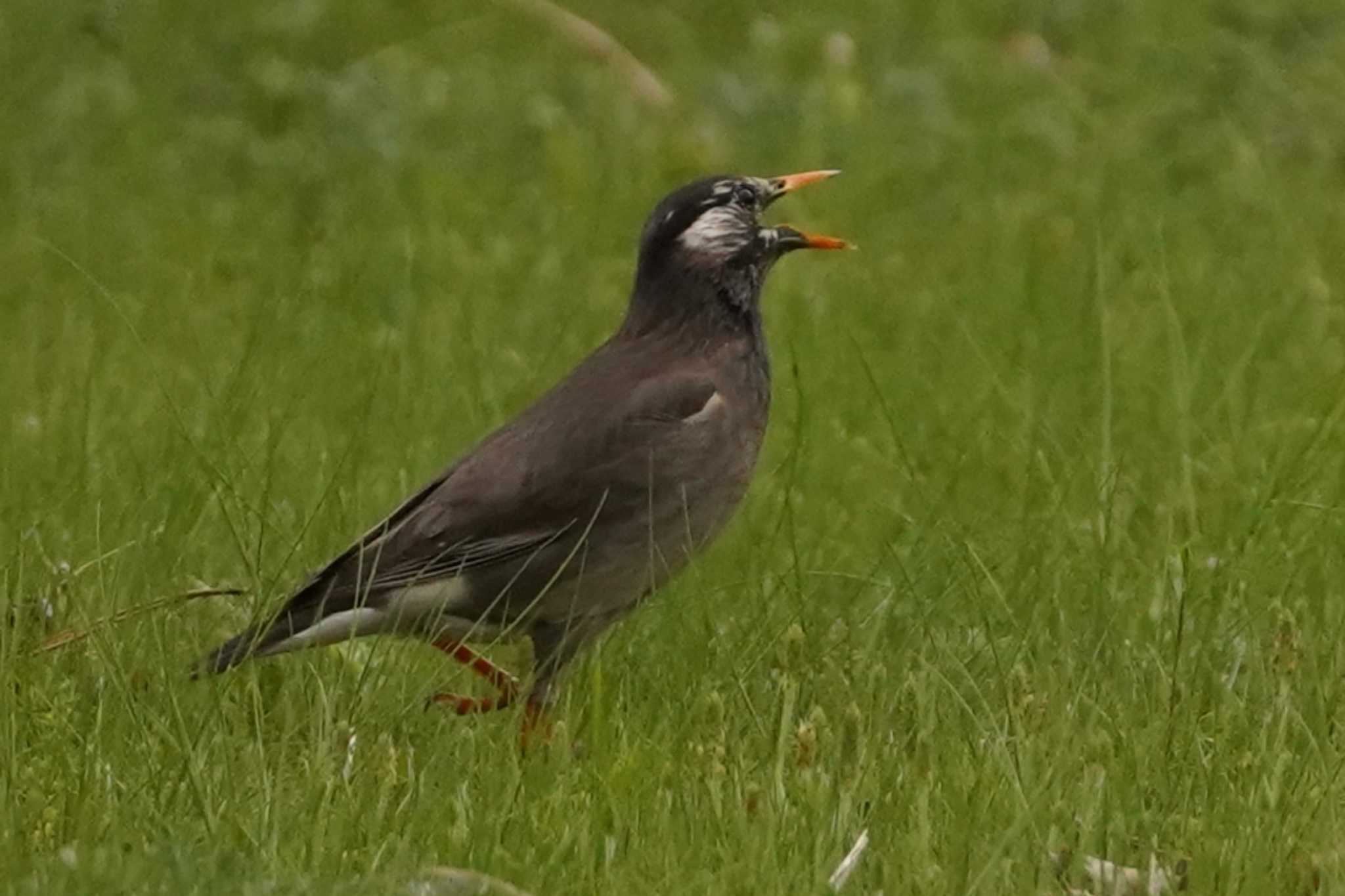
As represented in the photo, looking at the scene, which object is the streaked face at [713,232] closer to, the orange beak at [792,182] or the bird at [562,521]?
the orange beak at [792,182]

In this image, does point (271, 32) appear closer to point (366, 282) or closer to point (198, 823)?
point (366, 282)

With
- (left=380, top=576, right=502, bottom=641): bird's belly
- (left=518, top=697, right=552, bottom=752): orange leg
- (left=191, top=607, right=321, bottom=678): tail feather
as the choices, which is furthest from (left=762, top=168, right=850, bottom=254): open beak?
(left=191, top=607, right=321, bottom=678): tail feather

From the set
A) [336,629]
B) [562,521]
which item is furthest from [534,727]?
[562,521]

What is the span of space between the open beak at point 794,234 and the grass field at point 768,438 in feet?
0.93

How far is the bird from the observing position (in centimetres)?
612

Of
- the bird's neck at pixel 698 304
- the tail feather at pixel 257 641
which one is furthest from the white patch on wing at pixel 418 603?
the bird's neck at pixel 698 304

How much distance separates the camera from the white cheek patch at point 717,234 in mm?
6570

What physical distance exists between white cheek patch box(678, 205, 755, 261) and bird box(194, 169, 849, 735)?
0.81 ft

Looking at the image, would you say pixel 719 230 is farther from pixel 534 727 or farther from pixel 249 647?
pixel 249 647

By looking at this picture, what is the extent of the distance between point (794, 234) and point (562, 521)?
89cm

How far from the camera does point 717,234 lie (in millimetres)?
6582

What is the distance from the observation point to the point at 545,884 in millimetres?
4703

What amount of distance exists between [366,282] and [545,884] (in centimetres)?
503

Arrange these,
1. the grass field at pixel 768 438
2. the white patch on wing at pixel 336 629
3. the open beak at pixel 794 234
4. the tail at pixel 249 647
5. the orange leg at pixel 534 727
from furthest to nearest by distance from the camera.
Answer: the open beak at pixel 794 234 < the white patch on wing at pixel 336 629 < the tail at pixel 249 647 < the orange leg at pixel 534 727 < the grass field at pixel 768 438
